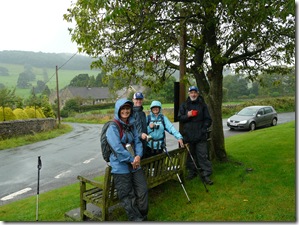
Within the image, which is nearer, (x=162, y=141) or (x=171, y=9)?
(x=162, y=141)

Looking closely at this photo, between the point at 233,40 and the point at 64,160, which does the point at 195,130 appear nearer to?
the point at 233,40

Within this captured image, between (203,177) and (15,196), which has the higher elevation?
Answer: (203,177)

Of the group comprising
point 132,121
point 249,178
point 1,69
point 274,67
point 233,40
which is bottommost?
point 249,178

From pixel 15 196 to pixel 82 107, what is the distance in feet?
191

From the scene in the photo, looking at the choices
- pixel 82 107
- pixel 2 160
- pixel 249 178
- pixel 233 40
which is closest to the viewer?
pixel 249 178

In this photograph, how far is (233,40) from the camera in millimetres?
7012

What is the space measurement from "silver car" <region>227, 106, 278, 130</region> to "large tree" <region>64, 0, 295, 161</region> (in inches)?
395

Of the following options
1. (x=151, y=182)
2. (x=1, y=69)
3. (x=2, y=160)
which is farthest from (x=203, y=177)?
(x=1, y=69)

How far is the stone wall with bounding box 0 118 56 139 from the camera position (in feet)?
67.8

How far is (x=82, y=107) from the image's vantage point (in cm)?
6469

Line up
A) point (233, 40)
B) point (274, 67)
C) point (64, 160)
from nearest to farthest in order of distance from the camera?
1. point (233, 40)
2. point (274, 67)
3. point (64, 160)

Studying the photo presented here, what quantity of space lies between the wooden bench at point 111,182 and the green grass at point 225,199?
1.24ft

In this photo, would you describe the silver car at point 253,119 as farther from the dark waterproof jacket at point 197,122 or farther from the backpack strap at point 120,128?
the backpack strap at point 120,128

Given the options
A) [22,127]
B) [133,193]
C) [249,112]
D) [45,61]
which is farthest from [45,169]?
[45,61]
